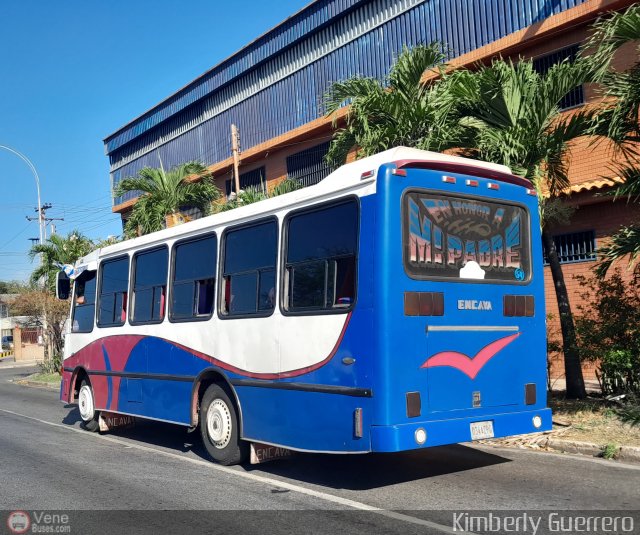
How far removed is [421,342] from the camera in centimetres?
706

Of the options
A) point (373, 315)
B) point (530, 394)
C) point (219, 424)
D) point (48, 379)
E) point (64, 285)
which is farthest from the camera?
point (48, 379)

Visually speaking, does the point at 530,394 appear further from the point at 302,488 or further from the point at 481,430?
the point at 302,488

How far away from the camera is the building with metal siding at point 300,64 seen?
19458mm

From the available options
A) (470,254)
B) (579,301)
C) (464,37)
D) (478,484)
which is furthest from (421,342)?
(464,37)

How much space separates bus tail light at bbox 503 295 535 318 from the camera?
7.87 metres

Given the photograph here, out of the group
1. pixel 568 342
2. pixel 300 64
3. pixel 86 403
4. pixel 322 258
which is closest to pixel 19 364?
pixel 300 64

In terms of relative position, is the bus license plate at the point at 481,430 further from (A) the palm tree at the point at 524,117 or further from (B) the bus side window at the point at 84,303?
(B) the bus side window at the point at 84,303

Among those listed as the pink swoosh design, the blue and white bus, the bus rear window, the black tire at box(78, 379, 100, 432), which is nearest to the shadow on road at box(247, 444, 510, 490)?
the blue and white bus

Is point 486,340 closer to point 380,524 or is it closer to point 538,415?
point 538,415

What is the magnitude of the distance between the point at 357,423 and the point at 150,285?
512 centimetres

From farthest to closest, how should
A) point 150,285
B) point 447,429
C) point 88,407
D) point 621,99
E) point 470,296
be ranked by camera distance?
point 88,407
point 150,285
point 621,99
point 470,296
point 447,429

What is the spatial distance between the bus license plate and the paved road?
20.5 inches

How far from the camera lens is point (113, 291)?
1207 centimetres

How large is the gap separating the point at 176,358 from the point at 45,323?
22276mm
